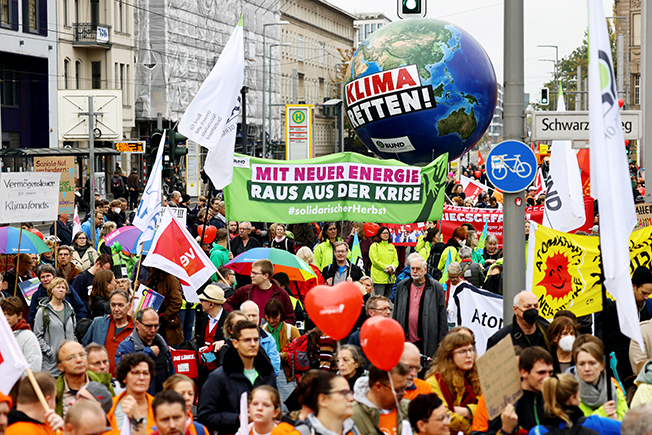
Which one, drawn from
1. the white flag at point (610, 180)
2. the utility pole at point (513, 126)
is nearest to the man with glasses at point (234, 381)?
the white flag at point (610, 180)

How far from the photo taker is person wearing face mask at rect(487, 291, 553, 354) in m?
6.64

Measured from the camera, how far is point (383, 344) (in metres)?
5.14

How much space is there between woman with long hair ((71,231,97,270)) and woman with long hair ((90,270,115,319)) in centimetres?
252

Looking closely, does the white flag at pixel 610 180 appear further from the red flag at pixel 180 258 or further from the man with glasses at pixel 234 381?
the red flag at pixel 180 258

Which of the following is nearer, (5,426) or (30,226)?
(5,426)

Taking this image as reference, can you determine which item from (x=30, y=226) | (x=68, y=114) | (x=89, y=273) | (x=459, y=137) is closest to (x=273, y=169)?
(x=89, y=273)

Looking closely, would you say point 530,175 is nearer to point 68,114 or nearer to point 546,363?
point 546,363

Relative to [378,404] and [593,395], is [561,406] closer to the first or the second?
[593,395]

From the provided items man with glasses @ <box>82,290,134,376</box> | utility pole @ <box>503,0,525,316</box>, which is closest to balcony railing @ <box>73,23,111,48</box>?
man with glasses @ <box>82,290,134,376</box>

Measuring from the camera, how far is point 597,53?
5504 millimetres

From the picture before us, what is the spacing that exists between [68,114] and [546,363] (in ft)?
96.8

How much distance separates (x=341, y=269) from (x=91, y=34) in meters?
38.4

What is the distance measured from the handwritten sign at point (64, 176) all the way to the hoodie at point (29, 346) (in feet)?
27.5

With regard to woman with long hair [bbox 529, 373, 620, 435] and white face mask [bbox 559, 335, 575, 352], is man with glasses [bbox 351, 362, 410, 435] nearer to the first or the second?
woman with long hair [bbox 529, 373, 620, 435]
